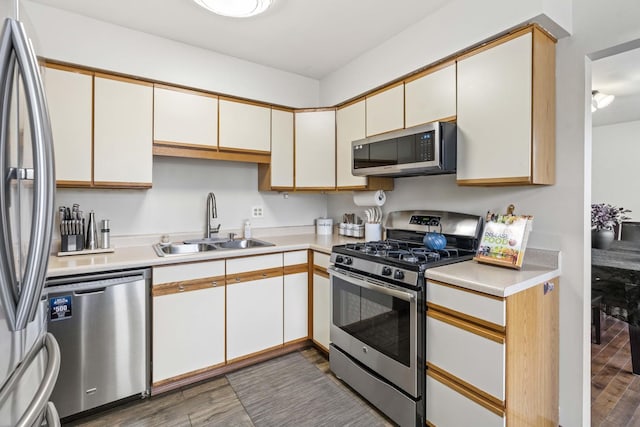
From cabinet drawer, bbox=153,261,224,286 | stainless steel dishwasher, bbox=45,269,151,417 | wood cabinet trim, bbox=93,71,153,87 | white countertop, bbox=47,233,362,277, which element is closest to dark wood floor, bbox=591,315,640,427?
white countertop, bbox=47,233,362,277

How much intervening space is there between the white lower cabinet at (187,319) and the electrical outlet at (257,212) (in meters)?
0.93

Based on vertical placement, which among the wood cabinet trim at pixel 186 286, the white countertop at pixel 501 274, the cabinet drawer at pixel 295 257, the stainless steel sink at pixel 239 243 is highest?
the stainless steel sink at pixel 239 243

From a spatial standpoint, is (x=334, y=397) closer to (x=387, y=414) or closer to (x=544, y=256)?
(x=387, y=414)

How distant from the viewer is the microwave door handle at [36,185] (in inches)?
29.9

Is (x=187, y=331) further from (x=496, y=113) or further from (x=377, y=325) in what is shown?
(x=496, y=113)

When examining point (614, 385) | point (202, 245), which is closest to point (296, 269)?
point (202, 245)

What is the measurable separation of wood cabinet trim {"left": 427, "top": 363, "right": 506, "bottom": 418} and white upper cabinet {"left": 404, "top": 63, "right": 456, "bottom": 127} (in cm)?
146

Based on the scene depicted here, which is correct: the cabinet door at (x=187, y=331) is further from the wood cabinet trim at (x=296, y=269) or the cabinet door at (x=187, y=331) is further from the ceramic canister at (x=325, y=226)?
the ceramic canister at (x=325, y=226)

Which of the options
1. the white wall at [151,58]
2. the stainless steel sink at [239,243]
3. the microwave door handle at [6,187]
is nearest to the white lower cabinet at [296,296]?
the stainless steel sink at [239,243]

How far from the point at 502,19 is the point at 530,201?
101cm

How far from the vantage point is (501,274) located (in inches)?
62.0

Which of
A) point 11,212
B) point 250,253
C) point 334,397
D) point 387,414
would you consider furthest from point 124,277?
point 387,414

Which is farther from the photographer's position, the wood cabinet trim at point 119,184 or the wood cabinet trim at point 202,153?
the wood cabinet trim at point 202,153

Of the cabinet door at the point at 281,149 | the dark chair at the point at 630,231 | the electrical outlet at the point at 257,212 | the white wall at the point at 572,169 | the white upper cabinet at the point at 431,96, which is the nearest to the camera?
the white wall at the point at 572,169
